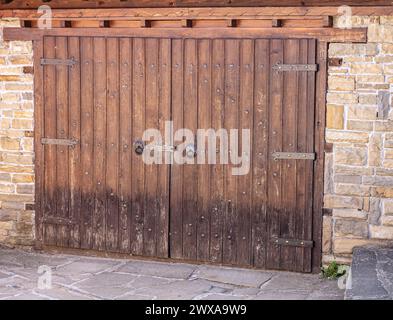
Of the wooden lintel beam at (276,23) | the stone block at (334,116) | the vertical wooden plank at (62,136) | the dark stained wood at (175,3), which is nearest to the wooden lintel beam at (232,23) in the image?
the dark stained wood at (175,3)

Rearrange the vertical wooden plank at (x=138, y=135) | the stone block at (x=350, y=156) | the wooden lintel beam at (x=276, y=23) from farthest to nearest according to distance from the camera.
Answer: the vertical wooden plank at (x=138, y=135) < the wooden lintel beam at (x=276, y=23) < the stone block at (x=350, y=156)

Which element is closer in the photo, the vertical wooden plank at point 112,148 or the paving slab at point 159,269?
the paving slab at point 159,269

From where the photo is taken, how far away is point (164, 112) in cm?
788

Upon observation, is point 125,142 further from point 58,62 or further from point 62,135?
point 58,62

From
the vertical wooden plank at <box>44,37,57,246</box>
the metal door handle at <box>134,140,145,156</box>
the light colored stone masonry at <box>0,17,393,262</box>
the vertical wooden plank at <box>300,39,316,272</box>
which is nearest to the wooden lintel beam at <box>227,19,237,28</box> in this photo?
the vertical wooden plank at <box>300,39,316,272</box>

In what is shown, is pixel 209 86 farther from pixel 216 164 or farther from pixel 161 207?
pixel 161 207

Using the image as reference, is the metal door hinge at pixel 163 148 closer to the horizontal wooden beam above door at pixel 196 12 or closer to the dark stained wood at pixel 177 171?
the dark stained wood at pixel 177 171

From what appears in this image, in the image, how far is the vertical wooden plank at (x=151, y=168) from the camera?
7.88 meters

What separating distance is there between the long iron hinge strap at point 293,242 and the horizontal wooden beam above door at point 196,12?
2215 mm

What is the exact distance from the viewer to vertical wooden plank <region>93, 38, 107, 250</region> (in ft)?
26.4

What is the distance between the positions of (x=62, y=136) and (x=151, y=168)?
108 cm

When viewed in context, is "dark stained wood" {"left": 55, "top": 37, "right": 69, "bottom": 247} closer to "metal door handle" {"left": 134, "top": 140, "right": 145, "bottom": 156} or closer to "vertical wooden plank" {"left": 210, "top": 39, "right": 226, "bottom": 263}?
"metal door handle" {"left": 134, "top": 140, "right": 145, "bottom": 156}

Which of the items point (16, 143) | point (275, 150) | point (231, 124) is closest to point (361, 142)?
point (275, 150)
